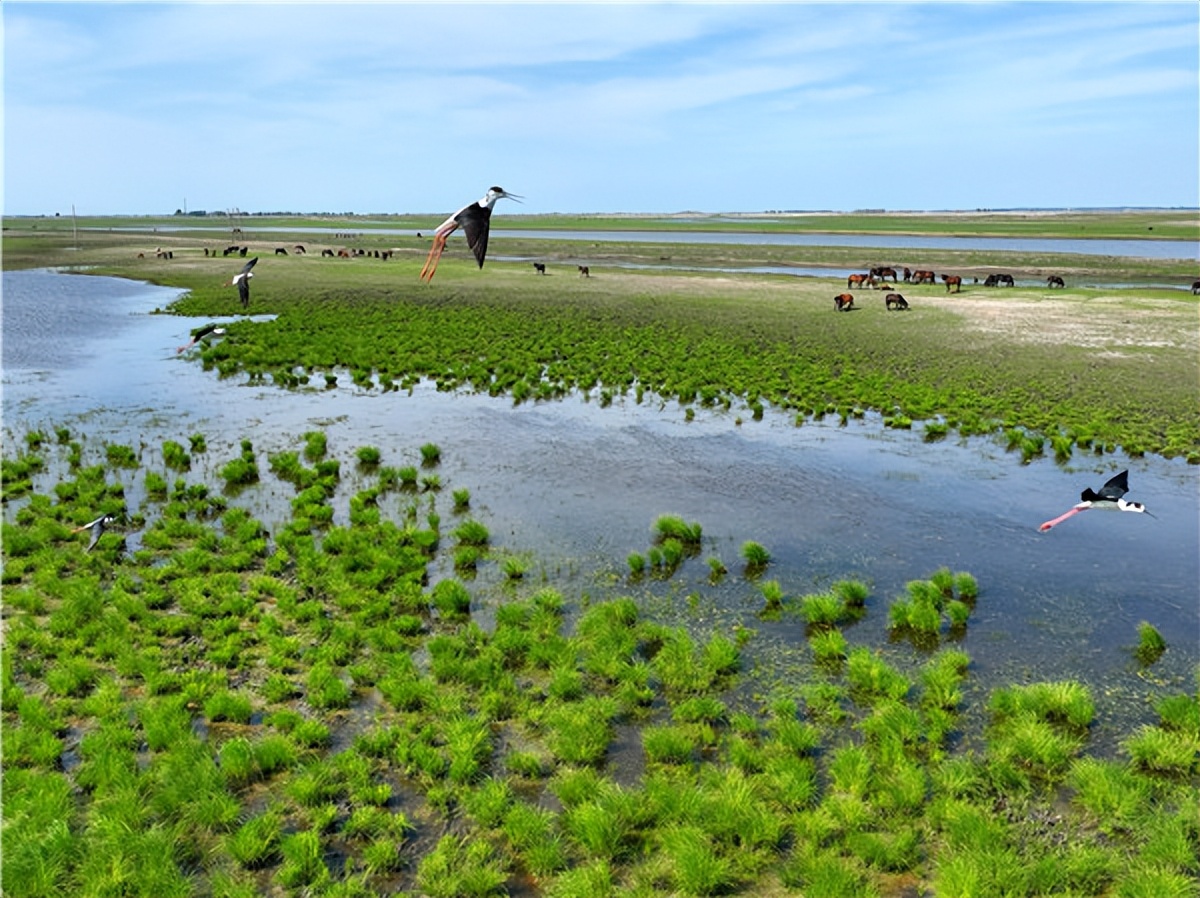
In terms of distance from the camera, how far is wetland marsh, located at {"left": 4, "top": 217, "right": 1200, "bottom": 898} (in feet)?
21.2

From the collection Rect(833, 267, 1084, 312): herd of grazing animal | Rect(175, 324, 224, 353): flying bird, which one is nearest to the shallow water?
Rect(175, 324, 224, 353): flying bird

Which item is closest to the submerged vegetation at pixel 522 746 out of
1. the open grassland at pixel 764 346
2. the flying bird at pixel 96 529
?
the flying bird at pixel 96 529

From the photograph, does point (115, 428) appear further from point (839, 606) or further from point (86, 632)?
point (839, 606)

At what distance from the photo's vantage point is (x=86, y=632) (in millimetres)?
9492

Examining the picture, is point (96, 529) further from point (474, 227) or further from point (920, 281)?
point (920, 281)

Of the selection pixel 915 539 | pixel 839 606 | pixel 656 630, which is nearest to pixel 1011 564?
pixel 915 539

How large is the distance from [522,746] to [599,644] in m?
2.07

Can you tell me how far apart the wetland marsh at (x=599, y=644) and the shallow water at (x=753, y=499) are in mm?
100

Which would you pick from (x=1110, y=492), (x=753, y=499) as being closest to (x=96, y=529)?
(x=753, y=499)

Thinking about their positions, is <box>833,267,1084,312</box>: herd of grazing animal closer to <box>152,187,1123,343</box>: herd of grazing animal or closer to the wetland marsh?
<box>152,187,1123,343</box>: herd of grazing animal

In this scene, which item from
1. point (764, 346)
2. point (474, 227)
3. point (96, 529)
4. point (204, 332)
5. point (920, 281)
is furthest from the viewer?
point (920, 281)

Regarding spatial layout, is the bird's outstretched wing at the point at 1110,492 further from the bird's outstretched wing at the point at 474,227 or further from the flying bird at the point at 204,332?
the flying bird at the point at 204,332

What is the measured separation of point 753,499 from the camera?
1556cm

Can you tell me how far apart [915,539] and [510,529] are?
719 centimetres
